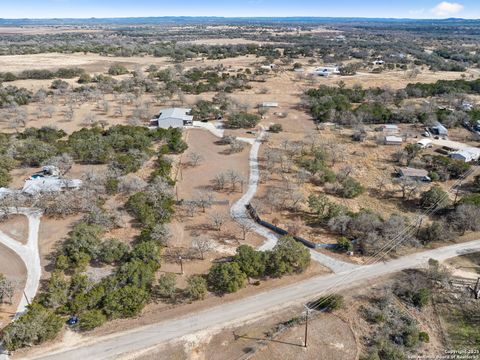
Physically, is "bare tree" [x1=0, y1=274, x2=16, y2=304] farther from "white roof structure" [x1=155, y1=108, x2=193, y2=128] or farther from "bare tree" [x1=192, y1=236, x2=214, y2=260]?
"white roof structure" [x1=155, y1=108, x2=193, y2=128]

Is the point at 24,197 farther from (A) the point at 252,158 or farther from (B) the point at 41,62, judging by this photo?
(B) the point at 41,62

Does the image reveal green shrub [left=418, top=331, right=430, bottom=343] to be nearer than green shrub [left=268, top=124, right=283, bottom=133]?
Yes

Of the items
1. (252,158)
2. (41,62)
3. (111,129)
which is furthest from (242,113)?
(41,62)

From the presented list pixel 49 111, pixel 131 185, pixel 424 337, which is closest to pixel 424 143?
pixel 424 337

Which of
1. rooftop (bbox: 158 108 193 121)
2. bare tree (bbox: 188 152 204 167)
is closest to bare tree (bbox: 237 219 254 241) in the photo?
bare tree (bbox: 188 152 204 167)

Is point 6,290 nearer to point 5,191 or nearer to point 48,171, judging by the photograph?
point 5,191

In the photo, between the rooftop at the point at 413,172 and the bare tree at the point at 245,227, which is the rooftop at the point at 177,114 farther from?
the rooftop at the point at 413,172
